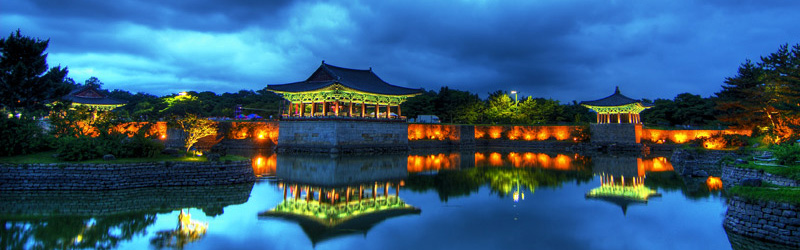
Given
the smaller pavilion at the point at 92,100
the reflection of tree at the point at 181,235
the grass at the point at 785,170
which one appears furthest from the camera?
the smaller pavilion at the point at 92,100

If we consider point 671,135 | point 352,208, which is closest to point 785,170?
point 352,208

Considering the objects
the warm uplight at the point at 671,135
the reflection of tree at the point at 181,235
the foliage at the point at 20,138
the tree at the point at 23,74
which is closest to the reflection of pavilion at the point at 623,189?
the reflection of tree at the point at 181,235

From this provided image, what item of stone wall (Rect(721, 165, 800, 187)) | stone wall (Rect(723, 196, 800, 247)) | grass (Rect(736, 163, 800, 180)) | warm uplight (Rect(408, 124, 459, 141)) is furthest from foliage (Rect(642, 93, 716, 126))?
stone wall (Rect(723, 196, 800, 247))

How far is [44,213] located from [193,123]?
6.89 m

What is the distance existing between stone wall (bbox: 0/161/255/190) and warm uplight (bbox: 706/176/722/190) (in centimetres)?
1703

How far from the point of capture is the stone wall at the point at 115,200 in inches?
364

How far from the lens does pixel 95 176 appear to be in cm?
1161

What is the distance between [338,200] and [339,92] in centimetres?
1932

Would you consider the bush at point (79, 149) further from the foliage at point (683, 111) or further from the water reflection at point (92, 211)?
the foliage at point (683, 111)

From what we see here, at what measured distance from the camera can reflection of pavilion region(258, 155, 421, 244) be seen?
860 cm

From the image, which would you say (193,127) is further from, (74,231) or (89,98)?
(89,98)

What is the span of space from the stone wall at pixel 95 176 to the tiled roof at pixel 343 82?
691 inches

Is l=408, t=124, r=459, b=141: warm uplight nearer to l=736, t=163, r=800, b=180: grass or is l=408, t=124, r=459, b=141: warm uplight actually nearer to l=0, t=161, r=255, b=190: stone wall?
l=0, t=161, r=255, b=190: stone wall

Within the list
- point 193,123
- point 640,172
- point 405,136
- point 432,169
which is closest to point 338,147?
point 405,136
